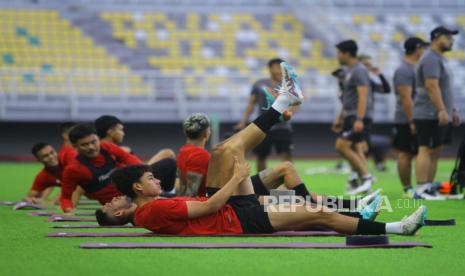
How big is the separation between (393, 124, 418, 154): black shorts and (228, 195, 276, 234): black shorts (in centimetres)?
639

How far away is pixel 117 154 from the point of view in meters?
11.5

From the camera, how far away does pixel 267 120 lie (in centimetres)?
871

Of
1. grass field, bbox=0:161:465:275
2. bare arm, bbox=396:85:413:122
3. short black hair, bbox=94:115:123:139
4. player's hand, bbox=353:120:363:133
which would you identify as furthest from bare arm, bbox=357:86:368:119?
grass field, bbox=0:161:465:275

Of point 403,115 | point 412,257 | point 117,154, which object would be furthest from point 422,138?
point 412,257

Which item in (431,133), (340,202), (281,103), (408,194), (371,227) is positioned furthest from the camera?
(408,194)

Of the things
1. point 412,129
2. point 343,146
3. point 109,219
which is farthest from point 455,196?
point 109,219

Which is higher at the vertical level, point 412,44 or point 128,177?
point 412,44

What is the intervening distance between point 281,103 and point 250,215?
3.74ft

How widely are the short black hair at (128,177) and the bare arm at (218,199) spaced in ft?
1.78

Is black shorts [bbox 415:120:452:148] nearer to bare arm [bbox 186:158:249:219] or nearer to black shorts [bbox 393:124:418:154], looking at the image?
black shorts [bbox 393:124:418:154]

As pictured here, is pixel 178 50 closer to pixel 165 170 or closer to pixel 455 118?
pixel 455 118

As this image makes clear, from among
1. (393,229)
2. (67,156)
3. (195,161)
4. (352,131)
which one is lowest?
(393,229)

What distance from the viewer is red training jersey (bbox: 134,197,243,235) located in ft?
27.1

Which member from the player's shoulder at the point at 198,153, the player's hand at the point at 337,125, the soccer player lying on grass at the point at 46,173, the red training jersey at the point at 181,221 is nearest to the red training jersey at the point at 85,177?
the player's shoulder at the point at 198,153
